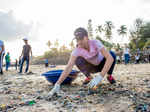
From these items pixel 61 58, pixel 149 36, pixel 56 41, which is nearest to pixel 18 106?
pixel 61 58

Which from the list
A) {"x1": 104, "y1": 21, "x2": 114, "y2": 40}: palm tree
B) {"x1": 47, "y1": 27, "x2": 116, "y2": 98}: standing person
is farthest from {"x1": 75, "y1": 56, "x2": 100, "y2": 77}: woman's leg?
{"x1": 104, "y1": 21, "x2": 114, "y2": 40}: palm tree

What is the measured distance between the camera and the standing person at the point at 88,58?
2744 mm

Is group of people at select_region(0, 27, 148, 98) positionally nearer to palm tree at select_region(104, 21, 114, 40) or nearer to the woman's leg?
the woman's leg

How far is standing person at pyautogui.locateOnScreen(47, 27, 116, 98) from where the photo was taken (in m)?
2.74

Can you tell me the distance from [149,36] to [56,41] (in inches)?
839

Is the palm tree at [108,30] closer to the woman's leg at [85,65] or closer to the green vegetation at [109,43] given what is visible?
the green vegetation at [109,43]

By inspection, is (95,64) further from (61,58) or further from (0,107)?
(61,58)

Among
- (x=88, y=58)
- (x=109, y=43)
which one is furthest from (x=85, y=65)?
(x=109, y=43)

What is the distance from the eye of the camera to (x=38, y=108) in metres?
2.11

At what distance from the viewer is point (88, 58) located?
3164mm

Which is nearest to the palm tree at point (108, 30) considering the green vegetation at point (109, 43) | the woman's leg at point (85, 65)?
the green vegetation at point (109, 43)

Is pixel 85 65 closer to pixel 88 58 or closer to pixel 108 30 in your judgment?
pixel 88 58

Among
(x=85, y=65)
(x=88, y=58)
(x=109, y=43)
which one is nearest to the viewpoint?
(x=88, y=58)

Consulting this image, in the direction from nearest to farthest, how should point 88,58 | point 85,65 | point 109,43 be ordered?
point 88,58 → point 85,65 → point 109,43
